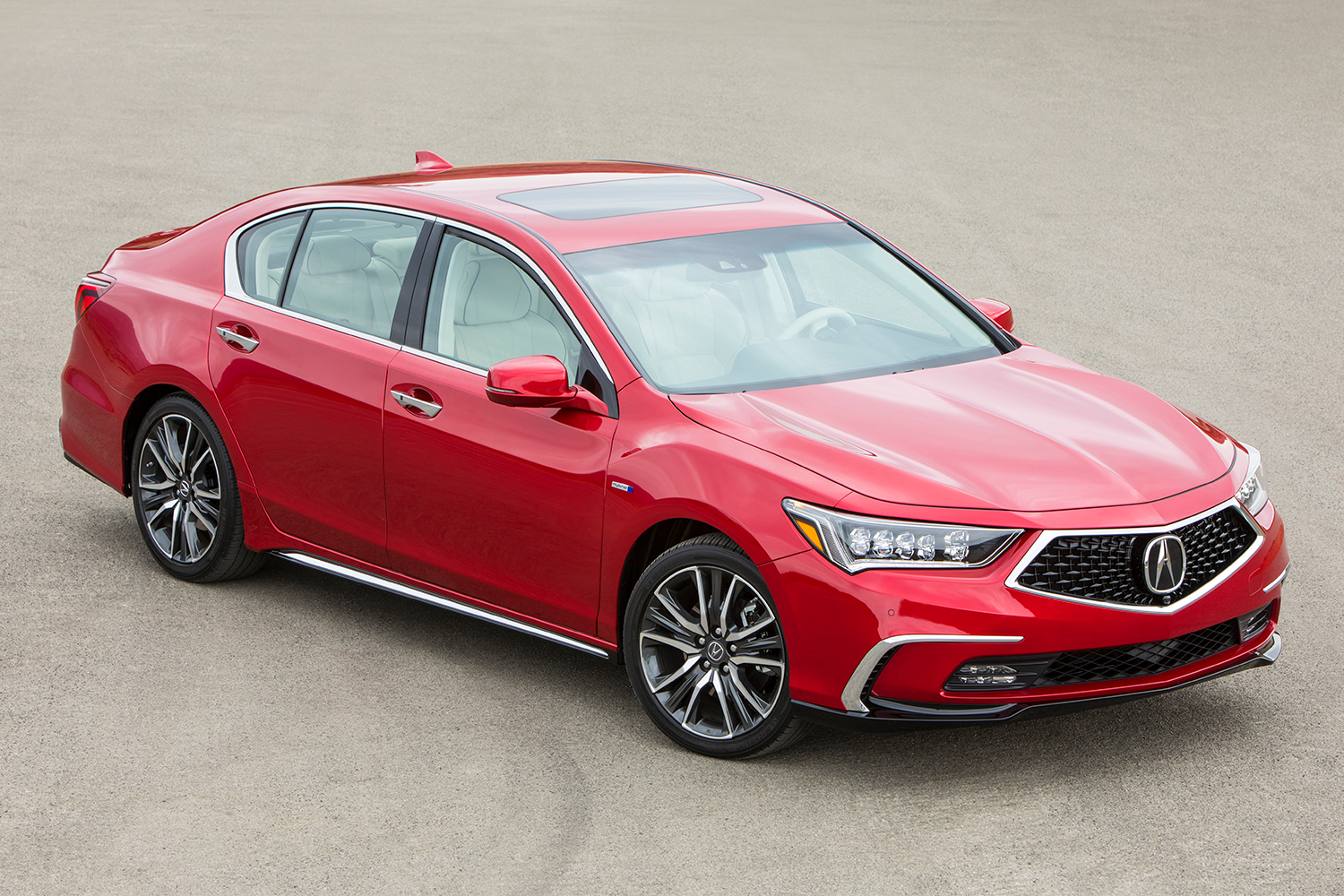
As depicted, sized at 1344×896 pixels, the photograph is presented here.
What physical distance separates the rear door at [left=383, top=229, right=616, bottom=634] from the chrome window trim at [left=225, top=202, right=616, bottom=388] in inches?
0.6

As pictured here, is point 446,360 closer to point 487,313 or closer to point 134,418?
point 487,313

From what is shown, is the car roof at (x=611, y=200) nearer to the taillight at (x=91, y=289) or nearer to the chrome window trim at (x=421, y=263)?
the chrome window trim at (x=421, y=263)

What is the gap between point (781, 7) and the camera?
25.1 meters

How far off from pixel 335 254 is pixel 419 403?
3.19 feet

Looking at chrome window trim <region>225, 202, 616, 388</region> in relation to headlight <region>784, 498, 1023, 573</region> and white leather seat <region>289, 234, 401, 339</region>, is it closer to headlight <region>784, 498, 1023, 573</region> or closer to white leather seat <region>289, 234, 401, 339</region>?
white leather seat <region>289, 234, 401, 339</region>

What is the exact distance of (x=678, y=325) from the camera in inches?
210

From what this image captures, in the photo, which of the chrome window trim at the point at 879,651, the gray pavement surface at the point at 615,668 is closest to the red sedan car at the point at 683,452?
the chrome window trim at the point at 879,651

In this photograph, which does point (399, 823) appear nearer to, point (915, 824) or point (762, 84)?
point (915, 824)

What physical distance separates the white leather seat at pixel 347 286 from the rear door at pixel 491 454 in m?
0.22

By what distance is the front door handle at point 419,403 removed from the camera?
5.47 meters

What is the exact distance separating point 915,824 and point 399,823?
154 centimetres

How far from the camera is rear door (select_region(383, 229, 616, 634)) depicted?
5.13 meters

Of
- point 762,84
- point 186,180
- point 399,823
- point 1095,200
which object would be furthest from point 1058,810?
point 762,84

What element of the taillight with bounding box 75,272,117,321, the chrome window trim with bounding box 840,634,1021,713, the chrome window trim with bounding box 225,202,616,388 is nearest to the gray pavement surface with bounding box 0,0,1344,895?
the chrome window trim with bounding box 840,634,1021,713
